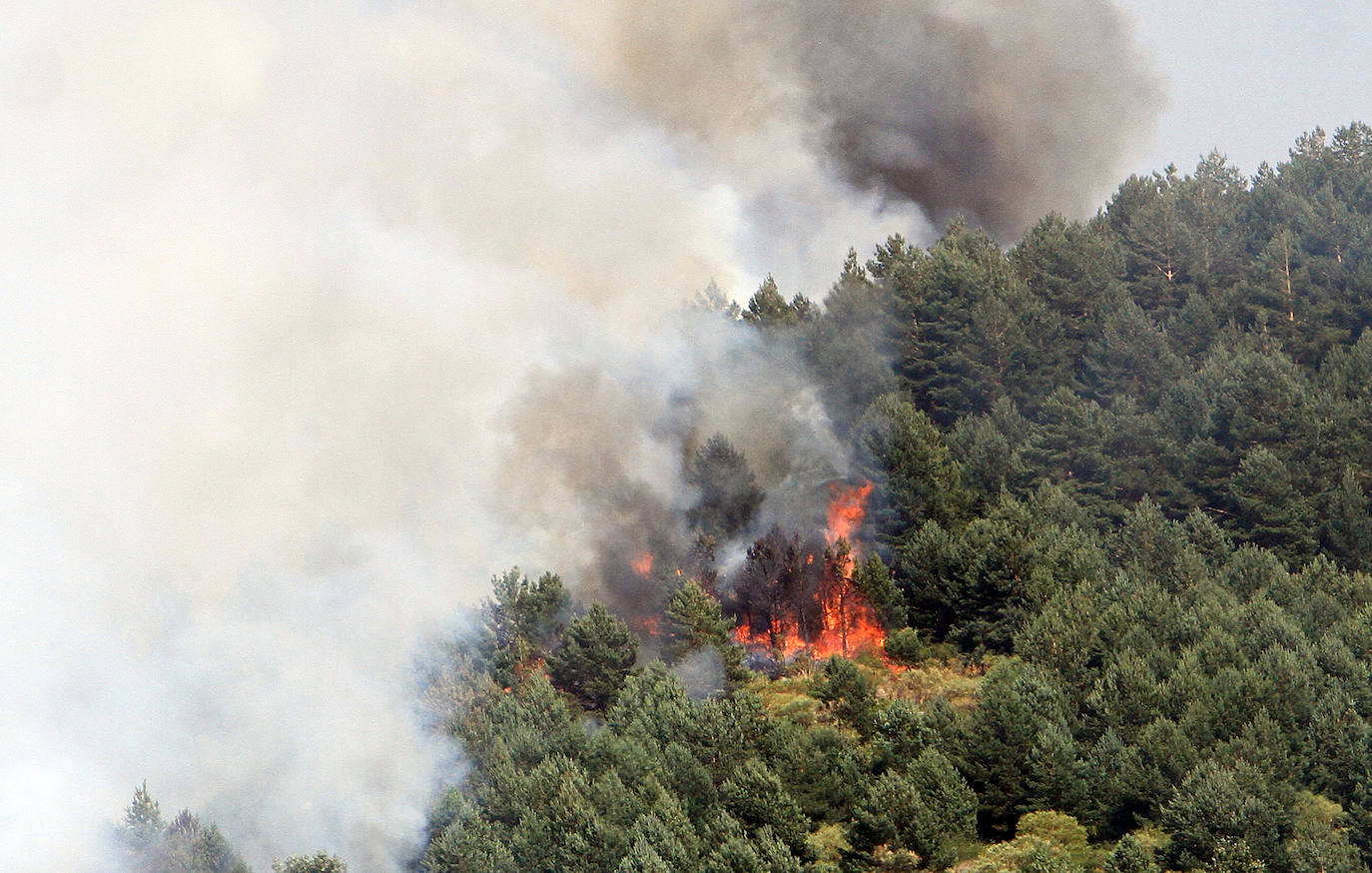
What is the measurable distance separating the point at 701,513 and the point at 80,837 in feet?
120

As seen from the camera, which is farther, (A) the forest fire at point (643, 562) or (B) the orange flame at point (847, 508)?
(B) the orange flame at point (847, 508)

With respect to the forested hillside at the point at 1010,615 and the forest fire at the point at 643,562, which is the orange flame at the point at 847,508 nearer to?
the forested hillside at the point at 1010,615

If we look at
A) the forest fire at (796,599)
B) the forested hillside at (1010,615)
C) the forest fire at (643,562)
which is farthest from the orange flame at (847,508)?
the forest fire at (643,562)

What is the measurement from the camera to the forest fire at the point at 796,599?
83.4m

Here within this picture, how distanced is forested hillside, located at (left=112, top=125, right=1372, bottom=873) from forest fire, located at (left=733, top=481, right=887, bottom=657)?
17 cm

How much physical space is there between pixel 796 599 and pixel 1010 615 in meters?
13.5

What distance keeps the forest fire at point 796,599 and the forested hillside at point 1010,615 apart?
0.17 metres

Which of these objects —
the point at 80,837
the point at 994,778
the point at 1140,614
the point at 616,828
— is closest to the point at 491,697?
the point at 616,828

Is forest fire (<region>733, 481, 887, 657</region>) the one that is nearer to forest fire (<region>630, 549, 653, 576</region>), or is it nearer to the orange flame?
the orange flame

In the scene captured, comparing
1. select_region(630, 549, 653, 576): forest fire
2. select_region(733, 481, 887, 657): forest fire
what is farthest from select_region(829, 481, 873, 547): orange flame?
select_region(630, 549, 653, 576): forest fire

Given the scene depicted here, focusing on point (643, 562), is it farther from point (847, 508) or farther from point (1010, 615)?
point (1010, 615)

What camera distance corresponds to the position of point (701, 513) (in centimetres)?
8688

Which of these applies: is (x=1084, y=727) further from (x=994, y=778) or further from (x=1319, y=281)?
(x=1319, y=281)

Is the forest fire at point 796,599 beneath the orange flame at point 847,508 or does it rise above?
beneath
